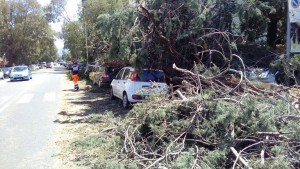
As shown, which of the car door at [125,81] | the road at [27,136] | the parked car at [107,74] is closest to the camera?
the road at [27,136]

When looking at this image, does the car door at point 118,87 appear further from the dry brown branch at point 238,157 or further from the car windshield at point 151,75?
the dry brown branch at point 238,157

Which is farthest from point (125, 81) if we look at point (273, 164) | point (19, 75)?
point (19, 75)

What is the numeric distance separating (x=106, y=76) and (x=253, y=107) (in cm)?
1535

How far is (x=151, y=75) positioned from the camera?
12.6 m

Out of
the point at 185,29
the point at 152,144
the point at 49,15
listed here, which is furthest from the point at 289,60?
the point at 49,15

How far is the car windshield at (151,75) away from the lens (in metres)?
12.4

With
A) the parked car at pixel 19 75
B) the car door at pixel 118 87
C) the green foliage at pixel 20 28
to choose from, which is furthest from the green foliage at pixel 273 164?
the green foliage at pixel 20 28

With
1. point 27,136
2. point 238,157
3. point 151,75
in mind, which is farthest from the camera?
point 151,75

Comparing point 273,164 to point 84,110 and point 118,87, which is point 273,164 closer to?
point 84,110

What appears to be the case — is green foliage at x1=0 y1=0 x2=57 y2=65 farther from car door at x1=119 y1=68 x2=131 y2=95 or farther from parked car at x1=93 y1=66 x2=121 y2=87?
car door at x1=119 y1=68 x2=131 y2=95

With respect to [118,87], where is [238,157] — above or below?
below

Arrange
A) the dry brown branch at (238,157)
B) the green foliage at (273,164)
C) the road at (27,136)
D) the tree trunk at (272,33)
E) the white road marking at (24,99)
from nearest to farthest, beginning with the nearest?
the green foliage at (273,164) → the dry brown branch at (238,157) → the road at (27,136) → the white road marking at (24,99) → the tree trunk at (272,33)

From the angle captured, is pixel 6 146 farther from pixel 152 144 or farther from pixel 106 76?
pixel 106 76

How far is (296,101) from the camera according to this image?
660 centimetres
